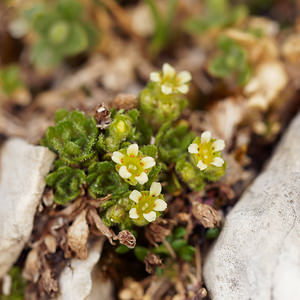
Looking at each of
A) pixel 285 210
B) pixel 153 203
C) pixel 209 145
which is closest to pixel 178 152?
pixel 209 145

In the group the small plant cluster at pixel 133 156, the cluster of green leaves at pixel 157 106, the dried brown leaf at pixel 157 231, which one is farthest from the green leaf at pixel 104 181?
the cluster of green leaves at pixel 157 106

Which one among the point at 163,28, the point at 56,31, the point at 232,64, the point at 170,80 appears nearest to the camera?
the point at 170,80

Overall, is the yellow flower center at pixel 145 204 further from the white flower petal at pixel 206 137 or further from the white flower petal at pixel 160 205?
the white flower petal at pixel 206 137

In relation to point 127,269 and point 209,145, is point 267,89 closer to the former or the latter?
point 209,145

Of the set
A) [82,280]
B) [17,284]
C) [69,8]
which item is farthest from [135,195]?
[69,8]

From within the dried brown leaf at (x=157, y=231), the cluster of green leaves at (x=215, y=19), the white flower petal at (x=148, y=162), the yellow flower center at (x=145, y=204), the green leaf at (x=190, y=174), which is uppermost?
the cluster of green leaves at (x=215, y=19)

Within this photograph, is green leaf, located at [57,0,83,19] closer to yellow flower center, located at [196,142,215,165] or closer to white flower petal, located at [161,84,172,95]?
white flower petal, located at [161,84,172,95]

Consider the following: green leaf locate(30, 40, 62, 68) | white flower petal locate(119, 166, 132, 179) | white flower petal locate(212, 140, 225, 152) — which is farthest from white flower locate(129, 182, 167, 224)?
green leaf locate(30, 40, 62, 68)

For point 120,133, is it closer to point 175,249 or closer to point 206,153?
point 206,153
